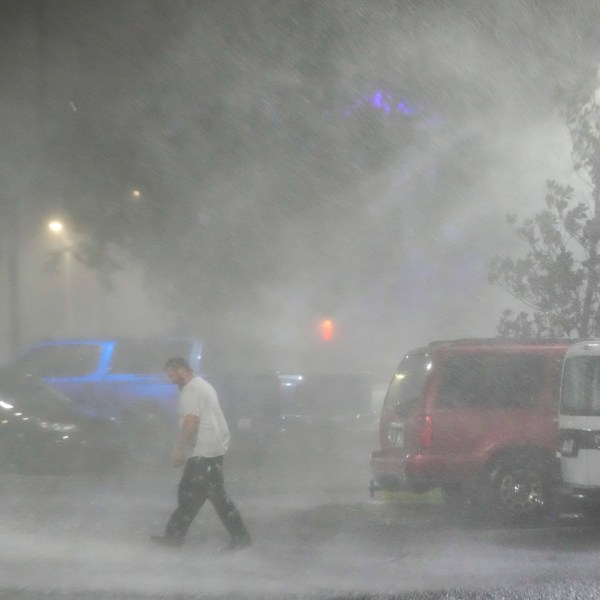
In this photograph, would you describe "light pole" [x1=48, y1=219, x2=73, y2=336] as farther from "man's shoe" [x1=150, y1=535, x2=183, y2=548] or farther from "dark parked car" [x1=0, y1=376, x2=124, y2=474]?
"man's shoe" [x1=150, y1=535, x2=183, y2=548]

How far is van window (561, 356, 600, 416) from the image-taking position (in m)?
7.38

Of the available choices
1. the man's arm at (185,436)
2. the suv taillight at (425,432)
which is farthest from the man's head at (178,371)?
the suv taillight at (425,432)

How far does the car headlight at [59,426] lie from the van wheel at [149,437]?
1071mm

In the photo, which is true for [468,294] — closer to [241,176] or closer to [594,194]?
[594,194]

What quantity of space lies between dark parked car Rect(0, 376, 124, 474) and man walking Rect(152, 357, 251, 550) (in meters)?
5.26

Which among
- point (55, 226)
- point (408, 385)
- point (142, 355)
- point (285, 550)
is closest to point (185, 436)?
point (285, 550)

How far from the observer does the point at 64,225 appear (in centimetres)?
1881

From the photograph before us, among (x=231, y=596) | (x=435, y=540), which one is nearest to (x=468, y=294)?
(x=435, y=540)

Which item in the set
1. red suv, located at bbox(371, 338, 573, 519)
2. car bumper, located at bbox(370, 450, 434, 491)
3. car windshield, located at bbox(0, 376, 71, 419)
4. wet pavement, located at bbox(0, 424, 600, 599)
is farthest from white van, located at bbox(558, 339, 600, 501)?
car windshield, located at bbox(0, 376, 71, 419)

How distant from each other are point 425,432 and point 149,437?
604 cm

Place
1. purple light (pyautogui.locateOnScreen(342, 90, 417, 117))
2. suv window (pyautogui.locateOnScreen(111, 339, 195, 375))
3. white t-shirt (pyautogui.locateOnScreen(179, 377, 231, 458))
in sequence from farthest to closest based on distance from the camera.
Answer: purple light (pyautogui.locateOnScreen(342, 90, 417, 117)) < suv window (pyautogui.locateOnScreen(111, 339, 195, 375)) < white t-shirt (pyautogui.locateOnScreen(179, 377, 231, 458))

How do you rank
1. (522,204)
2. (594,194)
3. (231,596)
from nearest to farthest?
(231,596)
(594,194)
(522,204)

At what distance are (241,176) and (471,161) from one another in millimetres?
4962

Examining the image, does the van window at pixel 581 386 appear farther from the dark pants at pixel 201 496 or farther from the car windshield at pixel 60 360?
the car windshield at pixel 60 360
